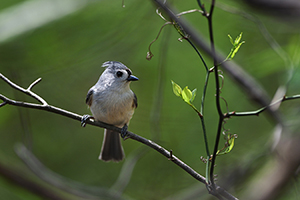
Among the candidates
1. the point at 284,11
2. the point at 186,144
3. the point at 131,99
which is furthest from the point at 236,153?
the point at 284,11

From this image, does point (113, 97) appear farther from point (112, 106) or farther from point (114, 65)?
point (114, 65)

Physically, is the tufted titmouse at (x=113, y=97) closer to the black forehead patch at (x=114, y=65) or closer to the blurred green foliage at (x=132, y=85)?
the black forehead patch at (x=114, y=65)

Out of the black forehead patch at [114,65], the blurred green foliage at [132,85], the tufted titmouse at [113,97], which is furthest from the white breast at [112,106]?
the blurred green foliage at [132,85]

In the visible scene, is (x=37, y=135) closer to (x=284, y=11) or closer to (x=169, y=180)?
(x=169, y=180)

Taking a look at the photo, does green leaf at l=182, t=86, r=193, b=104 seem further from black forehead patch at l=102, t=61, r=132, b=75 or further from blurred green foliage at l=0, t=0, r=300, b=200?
blurred green foliage at l=0, t=0, r=300, b=200

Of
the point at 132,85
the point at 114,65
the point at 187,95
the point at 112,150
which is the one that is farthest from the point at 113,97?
the point at 187,95

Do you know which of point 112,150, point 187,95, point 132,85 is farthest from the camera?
point 132,85

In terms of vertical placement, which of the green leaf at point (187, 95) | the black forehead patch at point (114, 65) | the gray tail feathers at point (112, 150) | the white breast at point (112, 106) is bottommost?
the gray tail feathers at point (112, 150)

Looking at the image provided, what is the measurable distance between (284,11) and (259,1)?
208 millimetres

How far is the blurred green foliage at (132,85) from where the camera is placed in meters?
3.62

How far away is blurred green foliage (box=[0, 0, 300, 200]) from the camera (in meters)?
3.62

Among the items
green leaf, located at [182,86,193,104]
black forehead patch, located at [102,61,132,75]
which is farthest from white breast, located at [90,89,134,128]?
green leaf, located at [182,86,193,104]

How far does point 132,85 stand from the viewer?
14.6ft

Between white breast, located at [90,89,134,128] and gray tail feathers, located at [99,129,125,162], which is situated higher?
white breast, located at [90,89,134,128]
